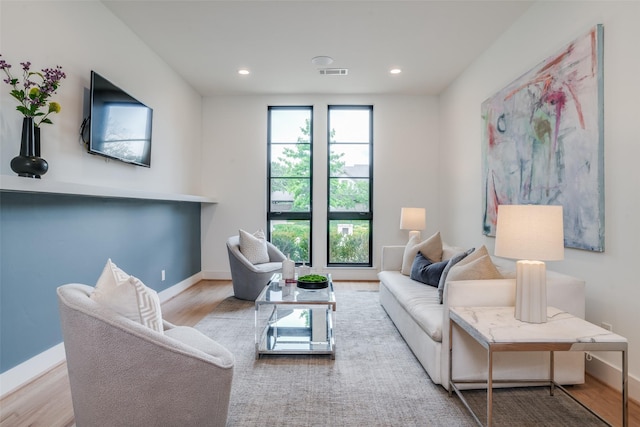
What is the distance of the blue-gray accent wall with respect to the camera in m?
2.14

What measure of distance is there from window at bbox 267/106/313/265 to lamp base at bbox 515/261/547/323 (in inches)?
154

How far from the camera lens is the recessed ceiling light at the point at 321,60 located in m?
4.13

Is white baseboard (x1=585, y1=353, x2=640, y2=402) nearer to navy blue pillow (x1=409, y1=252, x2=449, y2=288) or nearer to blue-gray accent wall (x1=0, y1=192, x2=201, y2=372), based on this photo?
navy blue pillow (x1=409, y1=252, x2=449, y2=288)

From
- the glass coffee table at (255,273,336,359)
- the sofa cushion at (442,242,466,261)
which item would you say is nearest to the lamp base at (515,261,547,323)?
the glass coffee table at (255,273,336,359)

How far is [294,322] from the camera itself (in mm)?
3357

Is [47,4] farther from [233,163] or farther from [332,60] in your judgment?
[233,163]

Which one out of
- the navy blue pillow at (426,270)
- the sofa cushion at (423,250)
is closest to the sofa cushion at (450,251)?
the sofa cushion at (423,250)

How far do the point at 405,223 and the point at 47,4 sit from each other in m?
4.02

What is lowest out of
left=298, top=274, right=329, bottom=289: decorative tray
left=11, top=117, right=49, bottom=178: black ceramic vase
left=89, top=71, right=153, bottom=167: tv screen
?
left=298, top=274, right=329, bottom=289: decorative tray

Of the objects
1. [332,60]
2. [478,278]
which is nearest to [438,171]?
[332,60]

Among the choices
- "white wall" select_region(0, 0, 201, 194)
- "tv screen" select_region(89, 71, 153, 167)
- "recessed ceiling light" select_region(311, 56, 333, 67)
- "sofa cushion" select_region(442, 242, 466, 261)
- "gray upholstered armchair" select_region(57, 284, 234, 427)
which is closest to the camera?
"gray upholstered armchair" select_region(57, 284, 234, 427)

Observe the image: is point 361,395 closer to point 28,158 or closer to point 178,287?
point 28,158

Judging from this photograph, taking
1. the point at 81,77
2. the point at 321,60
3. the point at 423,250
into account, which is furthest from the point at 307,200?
the point at 81,77

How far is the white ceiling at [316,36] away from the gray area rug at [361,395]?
2908 millimetres
